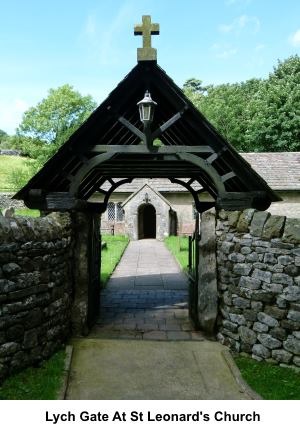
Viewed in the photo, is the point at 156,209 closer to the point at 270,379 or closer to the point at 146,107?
the point at 146,107

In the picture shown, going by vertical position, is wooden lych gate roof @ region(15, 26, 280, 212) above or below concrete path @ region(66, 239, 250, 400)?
above

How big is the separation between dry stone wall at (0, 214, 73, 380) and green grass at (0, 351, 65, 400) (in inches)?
5.6

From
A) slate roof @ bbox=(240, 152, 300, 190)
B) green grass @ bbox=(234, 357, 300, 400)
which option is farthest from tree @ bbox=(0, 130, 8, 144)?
green grass @ bbox=(234, 357, 300, 400)

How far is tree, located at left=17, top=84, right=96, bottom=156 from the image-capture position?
3722 cm

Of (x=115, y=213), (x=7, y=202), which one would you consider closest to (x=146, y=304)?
(x=115, y=213)

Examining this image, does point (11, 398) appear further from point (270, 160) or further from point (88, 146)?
point (270, 160)

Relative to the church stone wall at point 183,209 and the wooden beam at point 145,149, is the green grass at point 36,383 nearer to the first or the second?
the wooden beam at point 145,149

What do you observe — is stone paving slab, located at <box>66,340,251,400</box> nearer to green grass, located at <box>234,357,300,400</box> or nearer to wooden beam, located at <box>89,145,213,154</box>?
green grass, located at <box>234,357,300,400</box>

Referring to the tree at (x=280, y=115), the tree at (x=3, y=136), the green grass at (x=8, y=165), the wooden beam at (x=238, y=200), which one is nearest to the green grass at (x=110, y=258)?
the wooden beam at (x=238, y=200)

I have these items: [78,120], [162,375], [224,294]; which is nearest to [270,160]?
[78,120]

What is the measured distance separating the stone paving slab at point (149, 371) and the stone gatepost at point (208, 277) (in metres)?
0.41

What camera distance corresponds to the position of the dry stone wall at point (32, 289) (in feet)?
17.0
